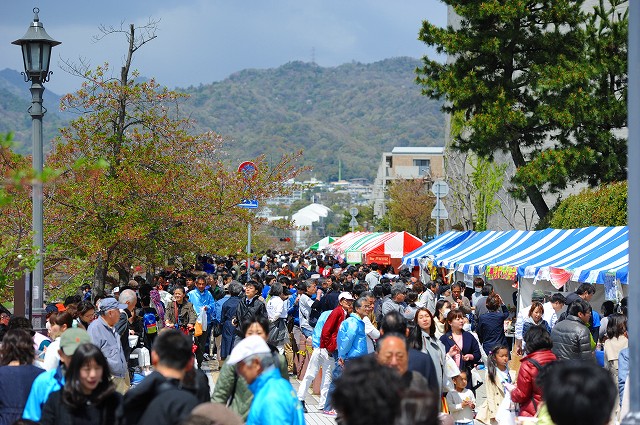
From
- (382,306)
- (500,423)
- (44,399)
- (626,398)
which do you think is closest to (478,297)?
(382,306)

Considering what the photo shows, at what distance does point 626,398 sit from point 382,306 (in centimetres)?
791

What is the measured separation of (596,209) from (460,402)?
50.4 ft

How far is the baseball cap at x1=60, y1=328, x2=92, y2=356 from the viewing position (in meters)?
7.09

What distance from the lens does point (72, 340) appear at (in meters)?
7.23

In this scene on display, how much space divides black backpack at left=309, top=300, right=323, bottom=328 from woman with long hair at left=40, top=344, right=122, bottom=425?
1047 cm

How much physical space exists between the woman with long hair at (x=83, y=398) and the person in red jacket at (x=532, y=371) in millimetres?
3660

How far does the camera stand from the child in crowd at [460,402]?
10023 mm

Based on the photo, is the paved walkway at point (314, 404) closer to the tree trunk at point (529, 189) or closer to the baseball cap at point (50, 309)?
the baseball cap at point (50, 309)

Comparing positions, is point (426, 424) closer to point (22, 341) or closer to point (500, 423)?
point (22, 341)

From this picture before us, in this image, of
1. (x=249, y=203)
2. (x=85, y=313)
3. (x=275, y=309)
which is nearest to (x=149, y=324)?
(x=275, y=309)

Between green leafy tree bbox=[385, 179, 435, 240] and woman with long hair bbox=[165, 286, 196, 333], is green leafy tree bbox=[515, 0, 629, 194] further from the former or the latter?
green leafy tree bbox=[385, 179, 435, 240]

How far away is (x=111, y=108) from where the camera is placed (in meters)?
20.5

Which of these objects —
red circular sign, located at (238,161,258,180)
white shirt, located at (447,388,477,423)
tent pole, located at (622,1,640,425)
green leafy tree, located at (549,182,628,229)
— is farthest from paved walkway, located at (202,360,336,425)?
green leafy tree, located at (549,182,628,229)

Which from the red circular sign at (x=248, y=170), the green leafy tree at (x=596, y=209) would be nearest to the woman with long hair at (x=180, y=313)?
the red circular sign at (x=248, y=170)
